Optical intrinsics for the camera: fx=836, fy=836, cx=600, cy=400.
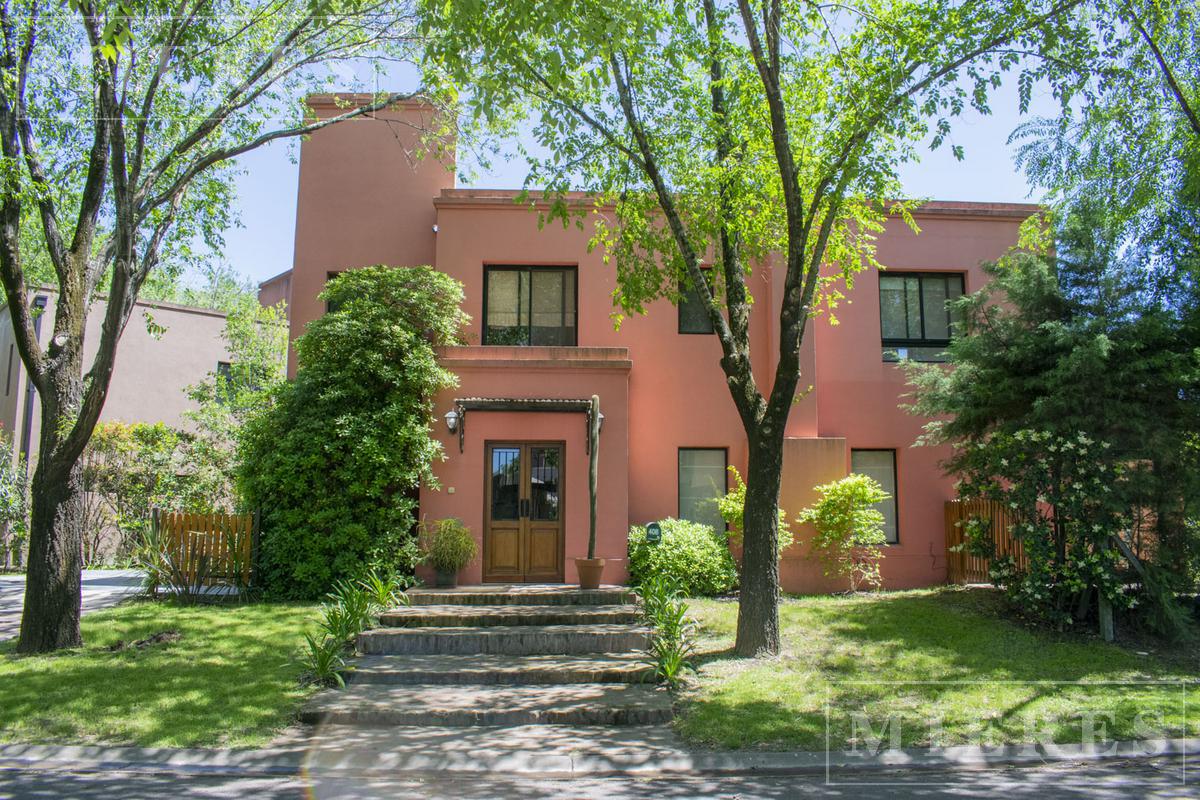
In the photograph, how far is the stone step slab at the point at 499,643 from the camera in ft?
32.5

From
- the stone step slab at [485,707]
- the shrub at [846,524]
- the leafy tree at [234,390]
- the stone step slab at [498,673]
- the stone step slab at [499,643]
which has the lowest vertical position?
the stone step slab at [485,707]

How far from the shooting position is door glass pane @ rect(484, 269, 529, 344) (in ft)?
49.8

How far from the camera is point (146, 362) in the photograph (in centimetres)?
2350

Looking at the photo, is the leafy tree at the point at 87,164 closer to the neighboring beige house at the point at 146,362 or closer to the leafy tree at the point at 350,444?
the leafy tree at the point at 350,444

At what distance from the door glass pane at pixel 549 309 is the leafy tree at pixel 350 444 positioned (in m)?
1.93

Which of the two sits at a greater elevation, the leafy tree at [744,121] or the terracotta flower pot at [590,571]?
the leafy tree at [744,121]

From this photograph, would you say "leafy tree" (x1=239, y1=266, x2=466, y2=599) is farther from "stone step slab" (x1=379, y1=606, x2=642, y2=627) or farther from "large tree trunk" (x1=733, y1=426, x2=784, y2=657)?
"large tree trunk" (x1=733, y1=426, x2=784, y2=657)

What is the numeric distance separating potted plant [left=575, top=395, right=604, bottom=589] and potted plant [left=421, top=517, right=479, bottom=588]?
176cm

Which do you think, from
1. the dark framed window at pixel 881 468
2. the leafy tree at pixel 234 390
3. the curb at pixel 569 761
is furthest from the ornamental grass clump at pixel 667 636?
the leafy tree at pixel 234 390

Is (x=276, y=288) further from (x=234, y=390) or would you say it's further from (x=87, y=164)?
(x=87, y=164)

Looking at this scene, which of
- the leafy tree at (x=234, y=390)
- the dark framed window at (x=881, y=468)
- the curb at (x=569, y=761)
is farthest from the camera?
the leafy tree at (x=234, y=390)

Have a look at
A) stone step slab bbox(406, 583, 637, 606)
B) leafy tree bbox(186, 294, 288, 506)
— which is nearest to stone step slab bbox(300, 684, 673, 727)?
stone step slab bbox(406, 583, 637, 606)

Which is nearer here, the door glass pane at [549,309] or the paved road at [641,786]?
the paved road at [641,786]

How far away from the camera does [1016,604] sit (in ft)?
38.5
